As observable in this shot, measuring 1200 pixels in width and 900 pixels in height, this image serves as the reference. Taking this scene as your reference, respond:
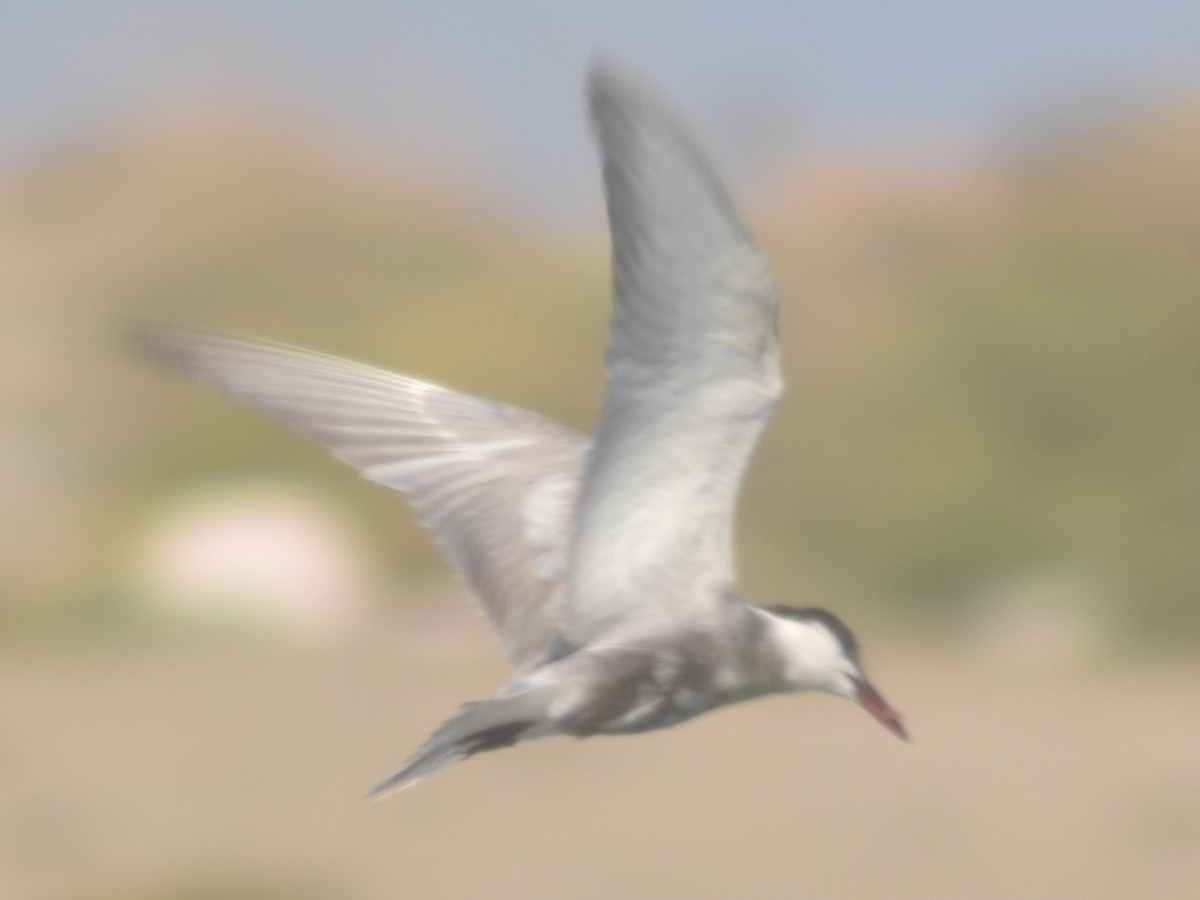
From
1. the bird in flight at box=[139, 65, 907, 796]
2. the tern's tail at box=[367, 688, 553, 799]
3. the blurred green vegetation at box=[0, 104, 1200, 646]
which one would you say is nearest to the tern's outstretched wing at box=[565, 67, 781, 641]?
the bird in flight at box=[139, 65, 907, 796]

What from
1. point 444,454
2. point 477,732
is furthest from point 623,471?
point 444,454

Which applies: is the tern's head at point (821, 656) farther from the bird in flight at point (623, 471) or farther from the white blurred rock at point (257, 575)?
the white blurred rock at point (257, 575)

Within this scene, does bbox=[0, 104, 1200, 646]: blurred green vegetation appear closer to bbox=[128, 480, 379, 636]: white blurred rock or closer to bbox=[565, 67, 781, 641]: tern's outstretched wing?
bbox=[128, 480, 379, 636]: white blurred rock

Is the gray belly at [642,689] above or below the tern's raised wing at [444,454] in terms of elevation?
below

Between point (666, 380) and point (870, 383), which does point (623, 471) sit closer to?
point (666, 380)

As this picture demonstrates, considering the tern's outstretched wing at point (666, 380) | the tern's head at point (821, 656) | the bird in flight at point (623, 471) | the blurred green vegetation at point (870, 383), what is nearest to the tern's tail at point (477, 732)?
the bird in flight at point (623, 471)

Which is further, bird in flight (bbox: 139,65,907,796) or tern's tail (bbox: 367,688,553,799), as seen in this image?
tern's tail (bbox: 367,688,553,799)

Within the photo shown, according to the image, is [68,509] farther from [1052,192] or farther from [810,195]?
[1052,192]

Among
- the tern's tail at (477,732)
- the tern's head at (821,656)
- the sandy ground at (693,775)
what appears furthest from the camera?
the sandy ground at (693,775)

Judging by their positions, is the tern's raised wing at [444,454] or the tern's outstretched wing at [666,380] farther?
the tern's raised wing at [444,454]
